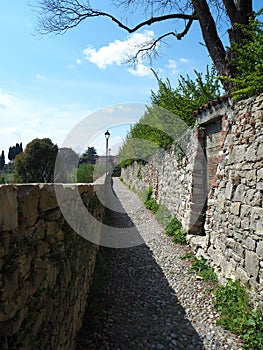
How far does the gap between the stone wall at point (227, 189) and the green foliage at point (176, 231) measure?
0.63 feet

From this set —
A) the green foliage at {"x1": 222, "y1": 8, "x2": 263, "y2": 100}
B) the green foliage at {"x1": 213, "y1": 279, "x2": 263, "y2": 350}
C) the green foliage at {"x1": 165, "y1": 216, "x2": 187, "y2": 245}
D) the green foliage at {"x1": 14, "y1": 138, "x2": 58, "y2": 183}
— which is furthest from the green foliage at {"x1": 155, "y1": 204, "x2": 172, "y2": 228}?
the green foliage at {"x1": 14, "y1": 138, "x2": 58, "y2": 183}

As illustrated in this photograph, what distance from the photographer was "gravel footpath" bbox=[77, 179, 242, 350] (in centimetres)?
290

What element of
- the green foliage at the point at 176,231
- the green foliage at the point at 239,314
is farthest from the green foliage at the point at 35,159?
the green foliage at the point at 239,314

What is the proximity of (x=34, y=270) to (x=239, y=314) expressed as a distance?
2685 mm

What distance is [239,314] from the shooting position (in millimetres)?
3178

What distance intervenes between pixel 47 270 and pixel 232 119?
12.3 ft

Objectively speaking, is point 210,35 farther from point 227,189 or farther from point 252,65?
point 227,189

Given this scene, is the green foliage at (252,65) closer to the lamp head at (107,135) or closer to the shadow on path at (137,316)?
the shadow on path at (137,316)

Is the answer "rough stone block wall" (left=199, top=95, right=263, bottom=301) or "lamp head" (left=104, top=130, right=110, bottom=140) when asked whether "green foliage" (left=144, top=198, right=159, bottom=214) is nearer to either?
"rough stone block wall" (left=199, top=95, right=263, bottom=301)

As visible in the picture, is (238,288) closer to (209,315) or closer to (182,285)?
(209,315)

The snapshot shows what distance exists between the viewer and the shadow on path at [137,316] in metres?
2.88

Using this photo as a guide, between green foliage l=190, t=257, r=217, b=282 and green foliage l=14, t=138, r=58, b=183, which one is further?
green foliage l=14, t=138, r=58, b=183

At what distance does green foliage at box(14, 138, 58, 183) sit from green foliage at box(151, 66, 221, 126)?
20.4ft

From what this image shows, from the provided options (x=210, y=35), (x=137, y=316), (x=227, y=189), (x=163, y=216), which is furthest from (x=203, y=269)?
(x=210, y=35)
